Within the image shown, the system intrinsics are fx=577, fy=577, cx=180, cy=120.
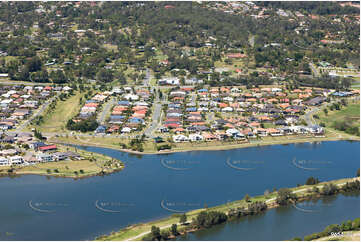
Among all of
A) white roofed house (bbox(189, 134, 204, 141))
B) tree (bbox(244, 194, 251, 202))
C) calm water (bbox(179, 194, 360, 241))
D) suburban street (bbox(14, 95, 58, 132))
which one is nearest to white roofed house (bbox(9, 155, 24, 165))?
suburban street (bbox(14, 95, 58, 132))

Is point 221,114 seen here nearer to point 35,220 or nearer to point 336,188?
point 336,188

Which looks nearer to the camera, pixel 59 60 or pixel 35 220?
pixel 35 220

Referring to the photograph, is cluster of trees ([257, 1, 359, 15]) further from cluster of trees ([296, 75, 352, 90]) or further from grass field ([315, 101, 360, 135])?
grass field ([315, 101, 360, 135])

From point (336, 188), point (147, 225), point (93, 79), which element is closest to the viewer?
point (147, 225)

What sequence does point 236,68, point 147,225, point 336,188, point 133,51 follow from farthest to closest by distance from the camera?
point 133,51
point 236,68
point 336,188
point 147,225

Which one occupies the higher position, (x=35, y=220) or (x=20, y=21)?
(x=20, y=21)

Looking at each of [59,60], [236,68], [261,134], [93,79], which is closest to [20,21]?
[59,60]

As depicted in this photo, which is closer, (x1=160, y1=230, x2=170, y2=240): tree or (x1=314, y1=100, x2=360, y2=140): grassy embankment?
(x1=160, y1=230, x2=170, y2=240): tree
